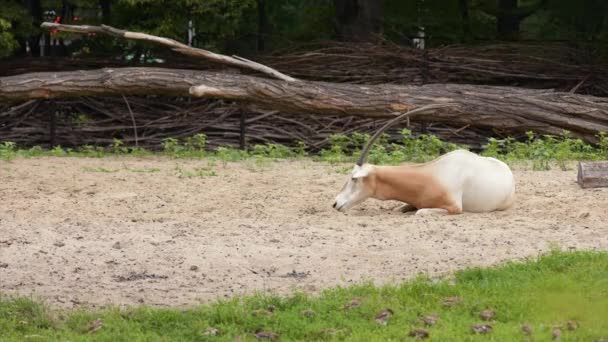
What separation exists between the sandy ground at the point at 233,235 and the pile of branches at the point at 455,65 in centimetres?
593

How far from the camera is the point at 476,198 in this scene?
8.80 meters

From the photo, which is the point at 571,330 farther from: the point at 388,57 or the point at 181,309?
the point at 388,57

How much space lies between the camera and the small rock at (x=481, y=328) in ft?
18.1

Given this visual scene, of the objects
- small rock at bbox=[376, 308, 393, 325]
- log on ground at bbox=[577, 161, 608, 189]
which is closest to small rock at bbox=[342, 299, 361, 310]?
small rock at bbox=[376, 308, 393, 325]

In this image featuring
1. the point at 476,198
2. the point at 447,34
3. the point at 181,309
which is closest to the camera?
the point at 181,309

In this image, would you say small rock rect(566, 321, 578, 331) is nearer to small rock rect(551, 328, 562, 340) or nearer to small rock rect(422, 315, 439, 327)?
small rock rect(551, 328, 562, 340)

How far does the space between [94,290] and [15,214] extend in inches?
101

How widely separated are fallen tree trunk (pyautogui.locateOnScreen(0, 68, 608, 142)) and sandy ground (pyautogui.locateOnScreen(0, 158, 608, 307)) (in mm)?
3254

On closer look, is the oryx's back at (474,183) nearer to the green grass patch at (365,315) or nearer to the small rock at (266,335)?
the green grass patch at (365,315)

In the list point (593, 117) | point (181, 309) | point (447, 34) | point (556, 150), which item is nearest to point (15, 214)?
point (181, 309)

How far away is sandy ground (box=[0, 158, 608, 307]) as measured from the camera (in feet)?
22.2

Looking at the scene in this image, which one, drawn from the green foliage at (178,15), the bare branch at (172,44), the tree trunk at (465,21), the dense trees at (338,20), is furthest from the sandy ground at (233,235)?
the tree trunk at (465,21)

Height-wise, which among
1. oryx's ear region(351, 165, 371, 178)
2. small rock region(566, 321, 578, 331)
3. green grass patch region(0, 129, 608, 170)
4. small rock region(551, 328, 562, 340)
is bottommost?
green grass patch region(0, 129, 608, 170)

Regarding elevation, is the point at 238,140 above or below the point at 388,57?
below
